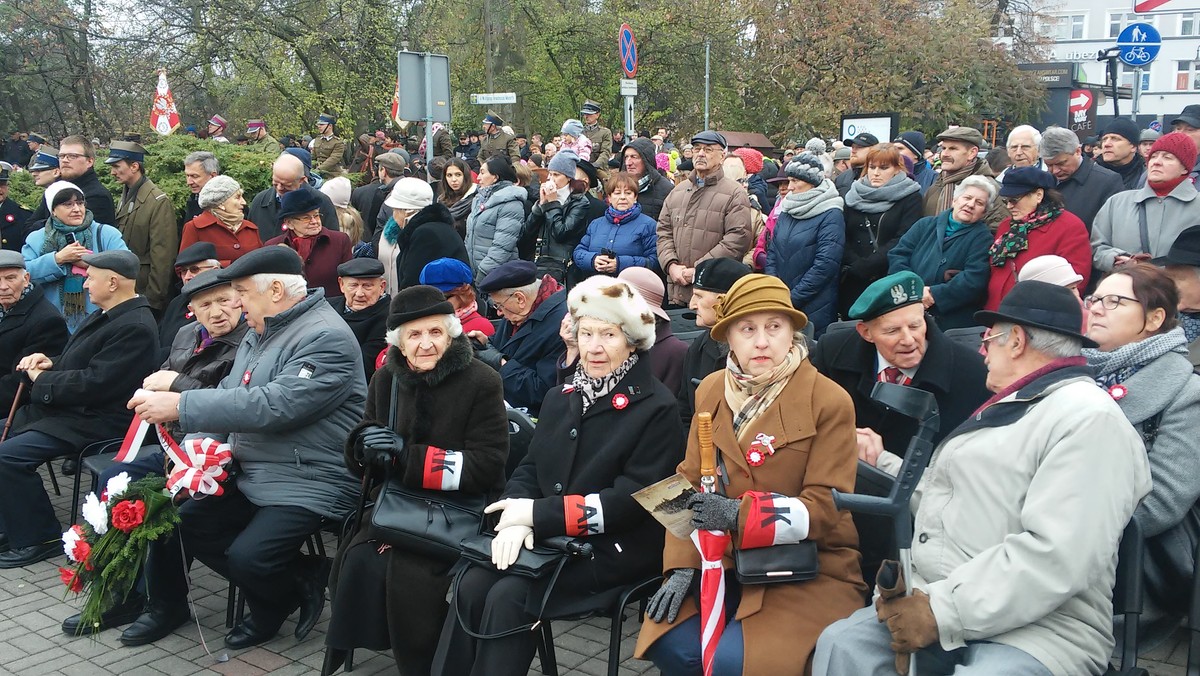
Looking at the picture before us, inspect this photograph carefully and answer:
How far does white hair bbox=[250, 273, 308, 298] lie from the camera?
16.9 ft

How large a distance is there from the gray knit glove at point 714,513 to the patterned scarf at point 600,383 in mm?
872

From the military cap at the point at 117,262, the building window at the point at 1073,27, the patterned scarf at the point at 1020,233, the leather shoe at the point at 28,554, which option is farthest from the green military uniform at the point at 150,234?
the building window at the point at 1073,27

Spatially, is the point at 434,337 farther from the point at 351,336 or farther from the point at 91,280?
the point at 91,280

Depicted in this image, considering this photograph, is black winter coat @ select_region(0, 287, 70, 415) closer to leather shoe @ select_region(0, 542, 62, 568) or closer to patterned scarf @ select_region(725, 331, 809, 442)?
leather shoe @ select_region(0, 542, 62, 568)

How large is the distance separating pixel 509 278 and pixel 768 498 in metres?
2.82

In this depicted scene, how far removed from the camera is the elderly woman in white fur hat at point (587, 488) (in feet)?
12.9

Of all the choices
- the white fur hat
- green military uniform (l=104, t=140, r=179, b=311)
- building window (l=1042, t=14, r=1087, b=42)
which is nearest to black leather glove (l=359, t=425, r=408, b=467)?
the white fur hat

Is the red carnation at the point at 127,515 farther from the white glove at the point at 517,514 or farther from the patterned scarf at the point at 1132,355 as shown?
the patterned scarf at the point at 1132,355

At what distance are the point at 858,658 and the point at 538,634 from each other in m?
1.42

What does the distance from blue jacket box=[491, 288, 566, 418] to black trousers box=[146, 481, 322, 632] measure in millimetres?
1281

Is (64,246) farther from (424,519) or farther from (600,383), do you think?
(600,383)

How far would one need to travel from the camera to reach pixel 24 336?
6.89 m

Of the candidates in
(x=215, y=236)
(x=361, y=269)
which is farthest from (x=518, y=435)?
(x=215, y=236)

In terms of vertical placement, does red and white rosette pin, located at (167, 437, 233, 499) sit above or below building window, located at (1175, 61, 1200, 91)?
below
